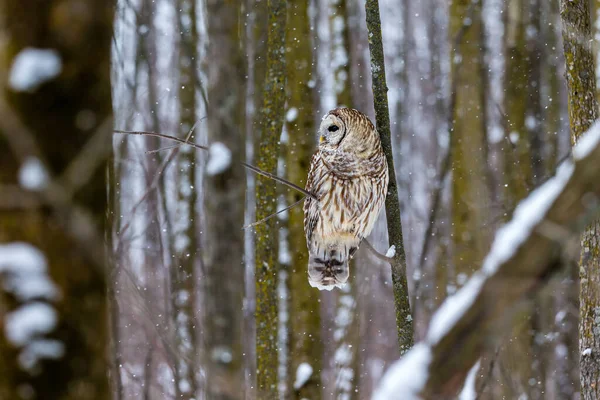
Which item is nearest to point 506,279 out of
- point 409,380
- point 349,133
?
point 409,380

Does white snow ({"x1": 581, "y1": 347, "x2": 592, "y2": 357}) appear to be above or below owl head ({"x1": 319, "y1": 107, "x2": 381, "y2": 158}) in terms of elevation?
below

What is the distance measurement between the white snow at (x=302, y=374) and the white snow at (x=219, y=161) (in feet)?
13.7

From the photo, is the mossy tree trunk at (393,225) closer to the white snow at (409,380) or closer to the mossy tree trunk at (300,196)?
the mossy tree trunk at (300,196)

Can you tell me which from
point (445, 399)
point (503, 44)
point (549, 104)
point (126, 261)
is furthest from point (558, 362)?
point (445, 399)

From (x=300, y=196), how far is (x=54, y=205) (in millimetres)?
4479

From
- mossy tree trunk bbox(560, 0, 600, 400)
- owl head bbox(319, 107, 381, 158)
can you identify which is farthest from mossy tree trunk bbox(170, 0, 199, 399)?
mossy tree trunk bbox(560, 0, 600, 400)

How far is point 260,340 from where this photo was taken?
438 cm

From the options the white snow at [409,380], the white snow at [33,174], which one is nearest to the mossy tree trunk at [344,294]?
the white snow at [33,174]

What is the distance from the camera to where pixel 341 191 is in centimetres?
468

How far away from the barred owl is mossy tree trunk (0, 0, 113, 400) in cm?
292

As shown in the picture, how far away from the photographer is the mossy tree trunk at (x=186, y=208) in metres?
6.71

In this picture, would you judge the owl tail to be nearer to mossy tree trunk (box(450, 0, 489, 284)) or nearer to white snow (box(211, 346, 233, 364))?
mossy tree trunk (box(450, 0, 489, 284))

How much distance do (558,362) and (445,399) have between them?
279 inches

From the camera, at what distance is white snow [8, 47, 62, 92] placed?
5.05ft
